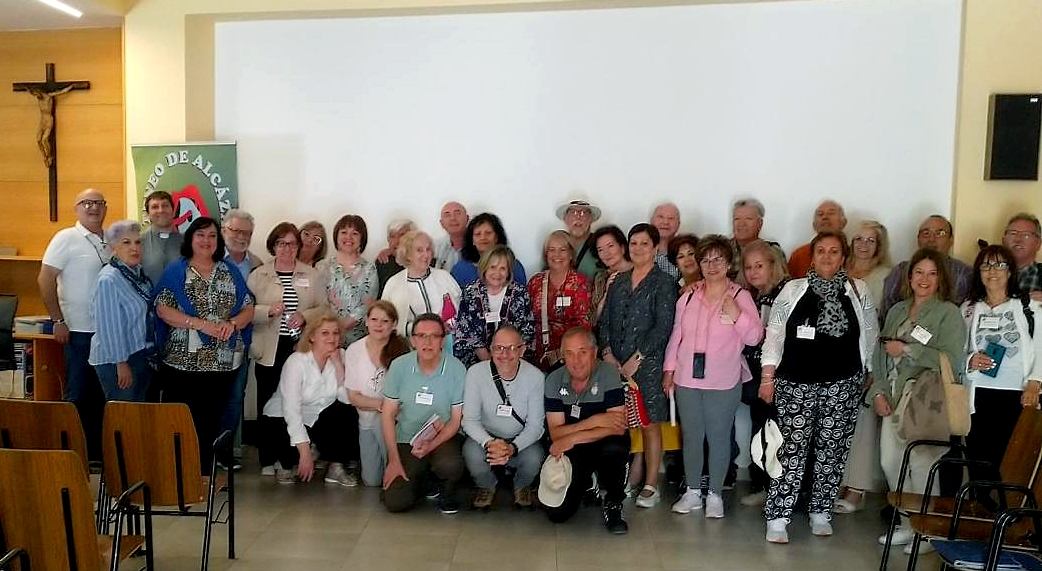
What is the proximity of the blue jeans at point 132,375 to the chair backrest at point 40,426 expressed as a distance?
3.98 feet

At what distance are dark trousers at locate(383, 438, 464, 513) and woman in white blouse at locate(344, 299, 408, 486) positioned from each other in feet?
0.99

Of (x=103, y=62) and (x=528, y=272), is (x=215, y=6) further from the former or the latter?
(x=528, y=272)

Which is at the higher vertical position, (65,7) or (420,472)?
(65,7)

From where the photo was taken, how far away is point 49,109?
18.9ft

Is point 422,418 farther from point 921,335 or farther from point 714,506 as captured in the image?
point 921,335

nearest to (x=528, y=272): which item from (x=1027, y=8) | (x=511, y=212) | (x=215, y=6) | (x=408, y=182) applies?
(x=511, y=212)

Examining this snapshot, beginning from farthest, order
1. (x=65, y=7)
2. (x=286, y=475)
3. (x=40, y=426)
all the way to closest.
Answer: (x=65, y=7), (x=286, y=475), (x=40, y=426)

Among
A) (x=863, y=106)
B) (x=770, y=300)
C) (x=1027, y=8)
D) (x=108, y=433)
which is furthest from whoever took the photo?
(x=863, y=106)

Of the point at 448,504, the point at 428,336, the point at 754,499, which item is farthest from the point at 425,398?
the point at 754,499

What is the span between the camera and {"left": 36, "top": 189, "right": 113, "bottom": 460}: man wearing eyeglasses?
13.9 feet

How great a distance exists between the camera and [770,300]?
4.04 meters

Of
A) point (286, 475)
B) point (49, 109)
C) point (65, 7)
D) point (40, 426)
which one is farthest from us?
point (49, 109)

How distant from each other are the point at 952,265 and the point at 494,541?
10.1 ft

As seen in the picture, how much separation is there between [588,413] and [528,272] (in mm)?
1756
